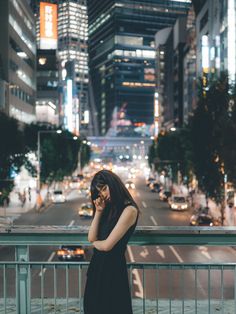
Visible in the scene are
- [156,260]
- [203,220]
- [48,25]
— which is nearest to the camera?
[156,260]

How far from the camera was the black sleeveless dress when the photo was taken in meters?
4.55

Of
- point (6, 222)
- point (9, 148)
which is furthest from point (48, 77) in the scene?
point (6, 222)

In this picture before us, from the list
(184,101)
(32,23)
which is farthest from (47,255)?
(184,101)

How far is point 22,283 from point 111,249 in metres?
1.81

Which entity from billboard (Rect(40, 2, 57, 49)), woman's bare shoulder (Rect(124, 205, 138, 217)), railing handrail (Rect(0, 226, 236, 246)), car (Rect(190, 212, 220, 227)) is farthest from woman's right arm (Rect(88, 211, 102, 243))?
billboard (Rect(40, 2, 57, 49))

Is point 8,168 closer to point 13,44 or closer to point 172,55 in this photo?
point 13,44

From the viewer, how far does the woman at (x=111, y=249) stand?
450cm

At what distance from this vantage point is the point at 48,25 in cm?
13588

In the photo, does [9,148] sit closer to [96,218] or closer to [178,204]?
[178,204]

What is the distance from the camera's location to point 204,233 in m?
6.07

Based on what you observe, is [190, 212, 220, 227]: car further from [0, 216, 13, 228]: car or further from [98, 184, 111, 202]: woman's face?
[98, 184, 111, 202]: woman's face

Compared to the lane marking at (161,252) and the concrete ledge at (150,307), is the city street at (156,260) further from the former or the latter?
the concrete ledge at (150,307)

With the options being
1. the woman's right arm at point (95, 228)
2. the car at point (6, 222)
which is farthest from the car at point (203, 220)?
the woman's right arm at point (95, 228)

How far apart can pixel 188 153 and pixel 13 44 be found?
4447cm
